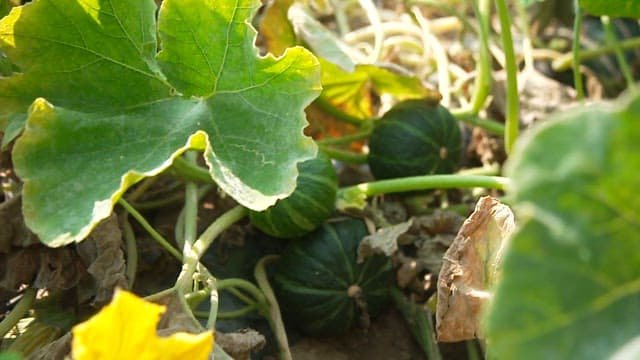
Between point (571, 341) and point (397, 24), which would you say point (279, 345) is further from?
point (397, 24)

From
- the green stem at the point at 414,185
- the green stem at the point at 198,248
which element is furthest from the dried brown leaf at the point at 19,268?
the green stem at the point at 414,185

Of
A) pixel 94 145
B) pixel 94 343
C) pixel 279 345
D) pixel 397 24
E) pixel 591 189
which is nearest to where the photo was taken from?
pixel 591 189

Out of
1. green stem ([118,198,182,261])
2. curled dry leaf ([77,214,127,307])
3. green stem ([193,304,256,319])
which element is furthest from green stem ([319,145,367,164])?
curled dry leaf ([77,214,127,307])

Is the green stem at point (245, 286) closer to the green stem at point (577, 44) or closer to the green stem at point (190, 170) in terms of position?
the green stem at point (190, 170)

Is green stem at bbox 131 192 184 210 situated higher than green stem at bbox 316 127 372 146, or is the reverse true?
green stem at bbox 316 127 372 146

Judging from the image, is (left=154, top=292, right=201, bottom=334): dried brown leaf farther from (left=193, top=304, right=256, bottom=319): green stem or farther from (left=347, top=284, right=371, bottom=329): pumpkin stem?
(left=347, top=284, right=371, bottom=329): pumpkin stem

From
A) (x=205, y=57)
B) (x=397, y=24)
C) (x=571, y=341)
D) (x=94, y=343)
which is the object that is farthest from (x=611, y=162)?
(x=397, y=24)
